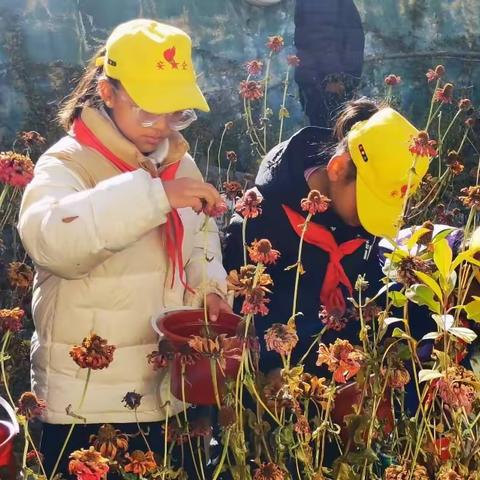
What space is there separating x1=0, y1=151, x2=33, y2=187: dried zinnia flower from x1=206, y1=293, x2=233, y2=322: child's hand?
55 cm

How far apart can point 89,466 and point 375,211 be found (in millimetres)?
1035

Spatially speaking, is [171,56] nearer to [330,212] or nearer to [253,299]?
[330,212]

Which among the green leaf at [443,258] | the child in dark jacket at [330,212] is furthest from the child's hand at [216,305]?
the green leaf at [443,258]

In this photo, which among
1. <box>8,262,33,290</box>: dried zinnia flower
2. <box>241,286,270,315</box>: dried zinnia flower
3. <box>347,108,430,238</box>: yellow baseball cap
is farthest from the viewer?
<box>347,108,430,238</box>: yellow baseball cap

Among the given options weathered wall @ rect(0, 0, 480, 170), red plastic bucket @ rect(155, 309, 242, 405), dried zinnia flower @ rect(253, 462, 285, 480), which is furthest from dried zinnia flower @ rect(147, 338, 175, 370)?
weathered wall @ rect(0, 0, 480, 170)

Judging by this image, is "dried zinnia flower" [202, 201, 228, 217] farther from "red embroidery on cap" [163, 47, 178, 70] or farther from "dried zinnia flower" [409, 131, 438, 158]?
"red embroidery on cap" [163, 47, 178, 70]

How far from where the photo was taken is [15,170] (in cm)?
182

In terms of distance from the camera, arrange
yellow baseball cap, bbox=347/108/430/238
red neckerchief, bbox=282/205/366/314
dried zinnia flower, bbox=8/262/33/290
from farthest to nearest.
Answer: red neckerchief, bbox=282/205/366/314 → yellow baseball cap, bbox=347/108/430/238 → dried zinnia flower, bbox=8/262/33/290

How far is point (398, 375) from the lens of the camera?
1.75 meters

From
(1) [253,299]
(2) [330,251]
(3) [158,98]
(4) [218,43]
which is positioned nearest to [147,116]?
(3) [158,98]

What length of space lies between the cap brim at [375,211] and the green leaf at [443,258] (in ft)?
2.02

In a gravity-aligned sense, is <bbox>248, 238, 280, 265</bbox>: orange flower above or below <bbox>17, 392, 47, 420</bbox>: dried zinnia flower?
above

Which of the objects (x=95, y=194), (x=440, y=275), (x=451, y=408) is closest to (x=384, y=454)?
(x=451, y=408)

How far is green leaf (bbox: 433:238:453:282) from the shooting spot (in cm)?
167
